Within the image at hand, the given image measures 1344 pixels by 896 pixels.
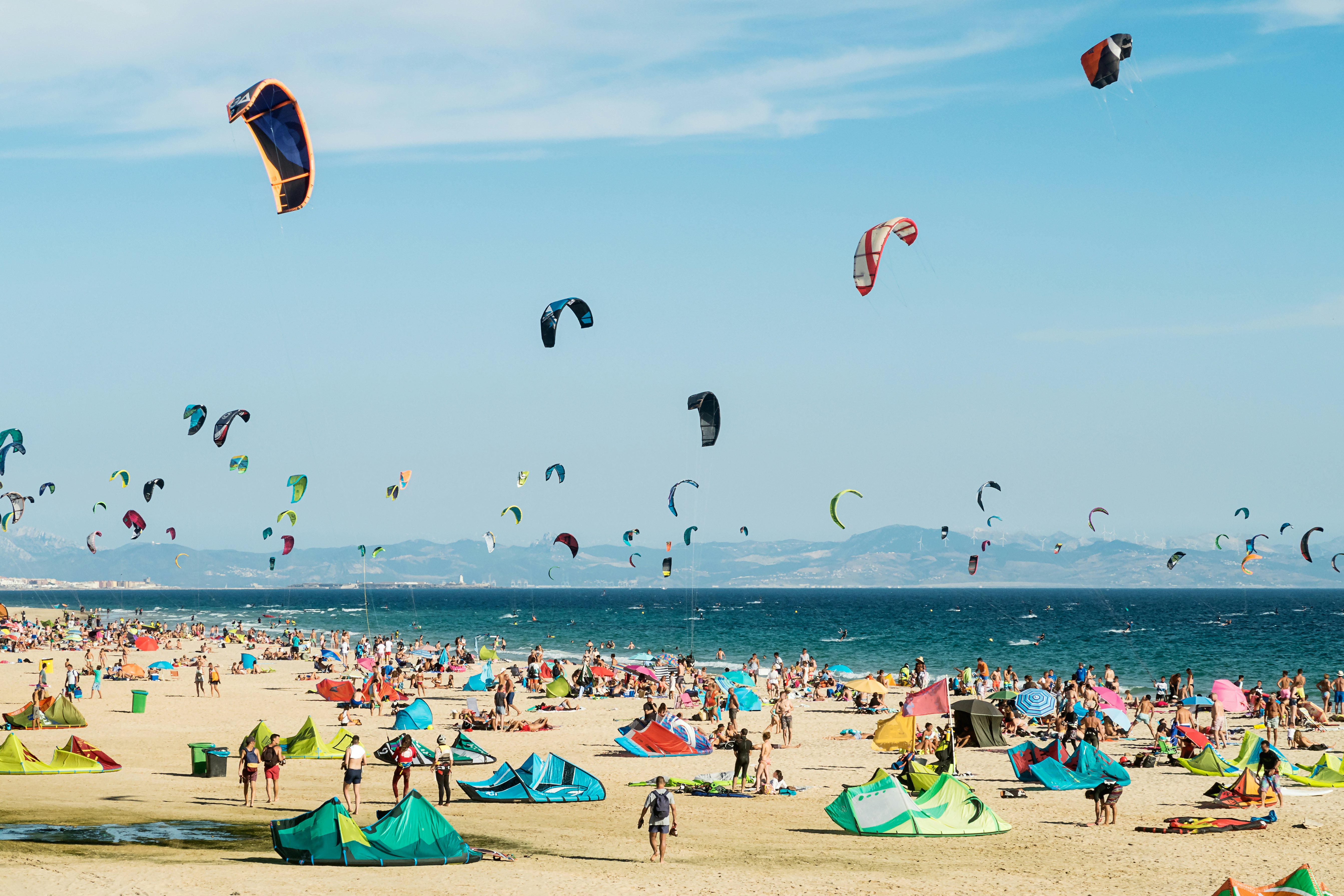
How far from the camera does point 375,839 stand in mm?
13648

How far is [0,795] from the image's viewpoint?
16.9 metres

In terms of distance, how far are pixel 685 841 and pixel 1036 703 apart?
1414 centimetres

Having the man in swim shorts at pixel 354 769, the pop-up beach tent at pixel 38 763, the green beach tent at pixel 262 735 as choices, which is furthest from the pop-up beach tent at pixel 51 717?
the man in swim shorts at pixel 354 769

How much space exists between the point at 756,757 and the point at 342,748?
26.0 feet

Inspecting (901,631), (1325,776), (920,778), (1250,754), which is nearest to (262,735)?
(920,778)

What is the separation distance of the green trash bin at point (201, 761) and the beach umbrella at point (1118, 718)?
18.1 m

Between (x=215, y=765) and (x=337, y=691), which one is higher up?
(x=215, y=765)

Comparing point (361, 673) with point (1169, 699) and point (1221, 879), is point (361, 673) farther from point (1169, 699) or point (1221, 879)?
point (1221, 879)

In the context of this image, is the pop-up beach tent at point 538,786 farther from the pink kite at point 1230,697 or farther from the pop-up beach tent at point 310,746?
the pink kite at point 1230,697

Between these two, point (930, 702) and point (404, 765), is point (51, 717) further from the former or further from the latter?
point (930, 702)

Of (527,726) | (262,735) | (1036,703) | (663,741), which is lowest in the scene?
(527,726)

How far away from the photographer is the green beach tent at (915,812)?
16203 mm

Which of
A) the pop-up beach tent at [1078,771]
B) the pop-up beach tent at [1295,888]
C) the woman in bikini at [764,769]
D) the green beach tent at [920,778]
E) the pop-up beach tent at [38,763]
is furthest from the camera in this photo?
the pop-up beach tent at [1078,771]

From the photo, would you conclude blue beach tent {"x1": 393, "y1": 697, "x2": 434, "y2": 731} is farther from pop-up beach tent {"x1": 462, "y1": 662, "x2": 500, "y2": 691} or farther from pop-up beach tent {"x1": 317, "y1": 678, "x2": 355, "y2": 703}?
pop-up beach tent {"x1": 462, "y1": 662, "x2": 500, "y2": 691}
